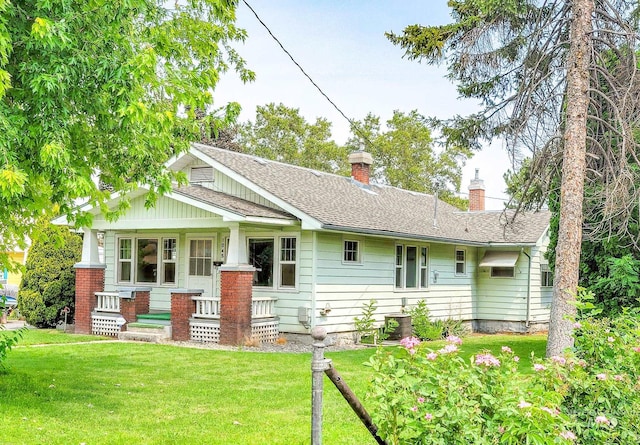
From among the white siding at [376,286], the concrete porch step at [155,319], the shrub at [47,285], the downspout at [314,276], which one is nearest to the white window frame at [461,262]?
the white siding at [376,286]

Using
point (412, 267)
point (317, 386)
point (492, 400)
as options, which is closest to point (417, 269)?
point (412, 267)

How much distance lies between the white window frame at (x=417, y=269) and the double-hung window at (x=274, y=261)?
379cm

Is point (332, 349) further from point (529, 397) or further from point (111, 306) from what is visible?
point (529, 397)

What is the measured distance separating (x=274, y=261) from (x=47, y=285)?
7219mm

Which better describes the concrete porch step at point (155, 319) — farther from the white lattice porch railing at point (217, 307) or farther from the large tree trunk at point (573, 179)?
the large tree trunk at point (573, 179)

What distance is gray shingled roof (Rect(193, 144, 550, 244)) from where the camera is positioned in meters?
16.2

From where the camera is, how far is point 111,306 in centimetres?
1706

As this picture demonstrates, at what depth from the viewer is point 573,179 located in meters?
10.3

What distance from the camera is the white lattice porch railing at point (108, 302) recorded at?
55.5ft

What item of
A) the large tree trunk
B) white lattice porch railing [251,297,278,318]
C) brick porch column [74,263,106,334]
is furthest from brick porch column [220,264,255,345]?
the large tree trunk

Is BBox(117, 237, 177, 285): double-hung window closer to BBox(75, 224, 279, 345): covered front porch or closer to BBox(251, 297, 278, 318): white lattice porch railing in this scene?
BBox(75, 224, 279, 345): covered front porch

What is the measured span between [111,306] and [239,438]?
11.3 meters

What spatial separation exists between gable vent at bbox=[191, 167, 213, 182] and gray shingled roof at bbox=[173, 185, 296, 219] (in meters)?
0.61

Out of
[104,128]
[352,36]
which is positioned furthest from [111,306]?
[104,128]
